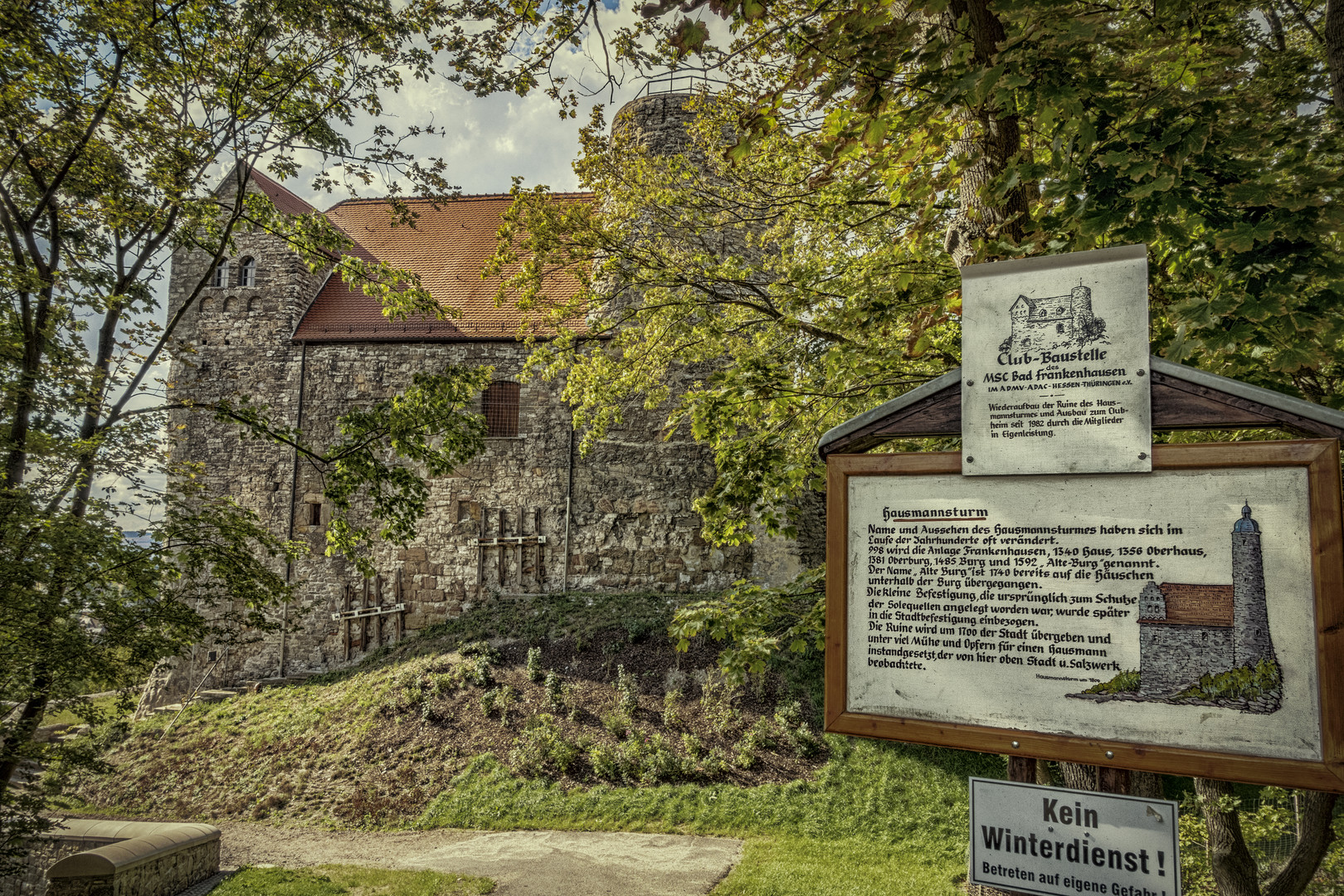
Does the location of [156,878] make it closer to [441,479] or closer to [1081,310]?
[441,479]

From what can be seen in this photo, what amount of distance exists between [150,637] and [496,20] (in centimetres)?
603

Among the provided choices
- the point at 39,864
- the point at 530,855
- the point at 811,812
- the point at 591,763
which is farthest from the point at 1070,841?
the point at 39,864

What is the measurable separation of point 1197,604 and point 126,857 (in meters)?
9.37

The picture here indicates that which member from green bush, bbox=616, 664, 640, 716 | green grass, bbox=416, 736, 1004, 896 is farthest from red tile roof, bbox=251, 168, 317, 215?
green grass, bbox=416, 736, 1004, 896

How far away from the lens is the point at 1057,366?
253 centimetres

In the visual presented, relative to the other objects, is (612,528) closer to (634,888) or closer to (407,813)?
(407,813)

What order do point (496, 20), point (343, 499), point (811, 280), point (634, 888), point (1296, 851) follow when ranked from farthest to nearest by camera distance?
point (343, 499) < point (634, 888) < point (811, 280) < point (1296, 851) < point (496, 20)

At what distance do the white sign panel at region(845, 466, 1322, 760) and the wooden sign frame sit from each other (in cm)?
3

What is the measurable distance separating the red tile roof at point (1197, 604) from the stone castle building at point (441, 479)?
11.3 m

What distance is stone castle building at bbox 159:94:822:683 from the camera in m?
15.0

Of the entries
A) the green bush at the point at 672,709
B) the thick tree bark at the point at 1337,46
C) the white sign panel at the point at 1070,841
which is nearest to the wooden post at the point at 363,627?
the green bush at the point at 672,709

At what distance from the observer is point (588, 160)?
22.9 feet

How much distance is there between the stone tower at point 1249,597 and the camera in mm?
2148

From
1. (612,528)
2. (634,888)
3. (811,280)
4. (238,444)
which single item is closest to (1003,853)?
(811,280)
